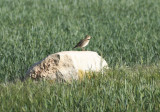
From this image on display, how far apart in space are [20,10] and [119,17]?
4785 millimetres

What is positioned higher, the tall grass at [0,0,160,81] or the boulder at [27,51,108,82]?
the tall grass at [0,0,160,81]

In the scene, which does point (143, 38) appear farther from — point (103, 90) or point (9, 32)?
point (103, 90)

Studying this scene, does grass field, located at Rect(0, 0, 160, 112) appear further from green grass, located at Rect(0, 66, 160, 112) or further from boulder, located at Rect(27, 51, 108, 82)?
boulder, located at Rect(27, 51, 108, 82)

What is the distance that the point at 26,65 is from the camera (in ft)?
35.4

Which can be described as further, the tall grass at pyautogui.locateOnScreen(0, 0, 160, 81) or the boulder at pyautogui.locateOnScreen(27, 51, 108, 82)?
the tall grass at pyautogui.locateOnScreen(0, 0, 160, 81)

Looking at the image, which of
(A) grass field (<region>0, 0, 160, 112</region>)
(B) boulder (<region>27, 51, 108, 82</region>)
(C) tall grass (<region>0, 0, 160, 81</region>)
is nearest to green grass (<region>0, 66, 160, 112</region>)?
(A) grass field (<region>0, 0, 160, 112</region>)

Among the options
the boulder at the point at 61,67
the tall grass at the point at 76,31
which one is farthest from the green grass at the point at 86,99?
the tall grass at the point at 76,31

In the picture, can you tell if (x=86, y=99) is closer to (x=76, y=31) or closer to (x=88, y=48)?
(x=88, y=48)

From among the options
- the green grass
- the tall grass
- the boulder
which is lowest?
the green grass

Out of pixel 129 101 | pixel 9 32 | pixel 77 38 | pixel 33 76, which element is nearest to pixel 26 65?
pixel 33 76

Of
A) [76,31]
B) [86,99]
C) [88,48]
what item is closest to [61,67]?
[86,99]

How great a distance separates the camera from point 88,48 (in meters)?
12.3

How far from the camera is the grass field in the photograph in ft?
22.2

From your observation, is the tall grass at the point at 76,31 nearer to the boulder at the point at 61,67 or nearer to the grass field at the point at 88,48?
the grass field at the point at 88,48
